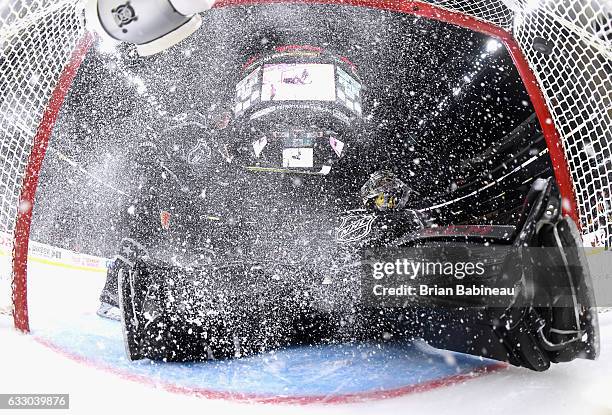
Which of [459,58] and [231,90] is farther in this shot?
[231,90]

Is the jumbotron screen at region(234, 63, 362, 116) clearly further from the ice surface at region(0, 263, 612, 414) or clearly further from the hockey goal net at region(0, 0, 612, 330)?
the ice surface at region(0, 263, 612, 414)

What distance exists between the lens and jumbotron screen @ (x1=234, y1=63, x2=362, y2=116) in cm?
237

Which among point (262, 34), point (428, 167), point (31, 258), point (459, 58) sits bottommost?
point (31, 258)

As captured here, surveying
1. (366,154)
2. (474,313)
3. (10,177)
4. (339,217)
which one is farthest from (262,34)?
(474,313)

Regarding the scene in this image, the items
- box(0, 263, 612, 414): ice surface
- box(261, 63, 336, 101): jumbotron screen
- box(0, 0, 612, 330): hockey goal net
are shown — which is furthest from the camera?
box(261, 63, 336, 101): jumbotron screen

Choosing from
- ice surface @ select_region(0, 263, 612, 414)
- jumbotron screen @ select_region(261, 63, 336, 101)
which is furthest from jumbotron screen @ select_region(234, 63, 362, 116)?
ice surface @ select_region(0, 263, 612, 414)

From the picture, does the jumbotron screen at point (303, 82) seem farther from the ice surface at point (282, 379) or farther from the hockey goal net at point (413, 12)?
the ice surface at point (282, 379)

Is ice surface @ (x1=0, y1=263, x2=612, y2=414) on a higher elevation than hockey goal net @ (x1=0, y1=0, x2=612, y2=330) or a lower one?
lower

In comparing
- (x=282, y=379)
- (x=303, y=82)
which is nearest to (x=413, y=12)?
(x=303, y=82)

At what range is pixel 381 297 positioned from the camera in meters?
1.21

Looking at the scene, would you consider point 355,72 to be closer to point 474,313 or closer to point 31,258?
point 474,313

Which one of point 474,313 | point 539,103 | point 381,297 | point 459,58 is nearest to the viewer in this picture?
point 474,313

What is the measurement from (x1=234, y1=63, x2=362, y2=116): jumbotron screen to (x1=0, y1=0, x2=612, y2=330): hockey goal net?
0.90 metres

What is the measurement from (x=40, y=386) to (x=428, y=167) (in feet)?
6.76
